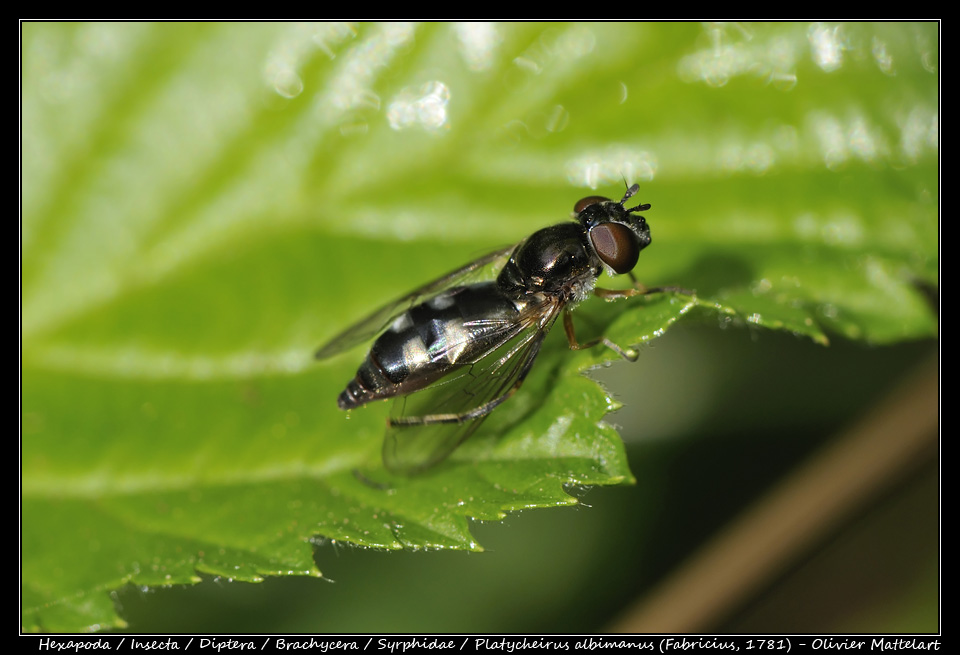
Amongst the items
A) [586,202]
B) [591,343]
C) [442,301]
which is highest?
[586,202]

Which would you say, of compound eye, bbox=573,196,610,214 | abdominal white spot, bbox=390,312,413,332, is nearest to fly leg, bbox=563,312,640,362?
compound eye, bbox=573,196,610,214

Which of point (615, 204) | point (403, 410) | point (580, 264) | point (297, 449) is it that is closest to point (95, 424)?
point (297, 449)

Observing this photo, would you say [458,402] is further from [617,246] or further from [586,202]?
[586,202]

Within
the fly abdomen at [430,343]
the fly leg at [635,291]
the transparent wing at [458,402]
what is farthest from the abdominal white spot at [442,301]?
the fly leg at [635,291]

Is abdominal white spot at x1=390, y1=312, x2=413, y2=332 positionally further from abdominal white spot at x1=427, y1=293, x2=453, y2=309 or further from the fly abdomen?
abdominal white spot at x1=427, y1=293, x2=453, y2=309

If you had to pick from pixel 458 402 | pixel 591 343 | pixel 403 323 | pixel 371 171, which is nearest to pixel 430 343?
pixel 403 323

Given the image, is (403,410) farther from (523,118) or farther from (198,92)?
(198,92)
